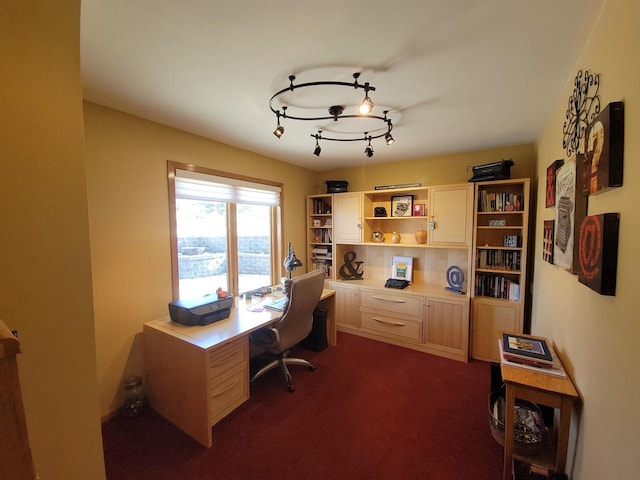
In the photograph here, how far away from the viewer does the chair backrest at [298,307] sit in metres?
2.19

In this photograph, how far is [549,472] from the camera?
1.32 m

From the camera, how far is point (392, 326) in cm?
321

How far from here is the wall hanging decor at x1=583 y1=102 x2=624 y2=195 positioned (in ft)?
2.85

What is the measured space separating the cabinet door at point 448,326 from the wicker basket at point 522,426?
1084mm

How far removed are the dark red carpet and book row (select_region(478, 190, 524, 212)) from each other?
1.70 metres

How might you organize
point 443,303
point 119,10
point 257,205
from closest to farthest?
point 119,10 → point 443,303 → point 257,205

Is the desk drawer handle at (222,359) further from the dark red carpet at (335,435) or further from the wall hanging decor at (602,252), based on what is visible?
the wall hanging decor at (602,252)

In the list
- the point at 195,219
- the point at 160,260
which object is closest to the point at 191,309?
the point at 160,260

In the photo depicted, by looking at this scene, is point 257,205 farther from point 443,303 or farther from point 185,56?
point 443,303

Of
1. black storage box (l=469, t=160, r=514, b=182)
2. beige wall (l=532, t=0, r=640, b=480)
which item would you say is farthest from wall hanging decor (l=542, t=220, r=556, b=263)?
black storage box (l=469, t=160, r=514, b=182)

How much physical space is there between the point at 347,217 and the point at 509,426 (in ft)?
8.79

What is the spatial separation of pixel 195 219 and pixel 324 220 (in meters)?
1.94

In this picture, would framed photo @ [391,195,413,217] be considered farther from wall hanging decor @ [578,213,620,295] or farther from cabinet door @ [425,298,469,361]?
wall hanging decor @ [578,213,620,295]

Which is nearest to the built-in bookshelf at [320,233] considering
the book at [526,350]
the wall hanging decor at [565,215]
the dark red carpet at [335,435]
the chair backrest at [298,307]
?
the chair backrest at [298,307]
